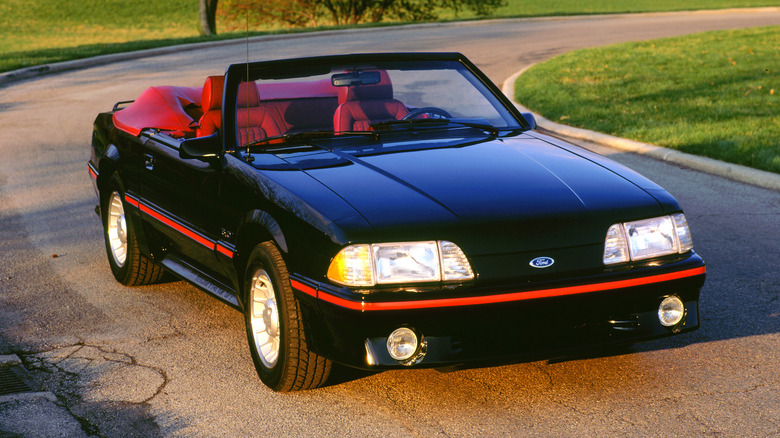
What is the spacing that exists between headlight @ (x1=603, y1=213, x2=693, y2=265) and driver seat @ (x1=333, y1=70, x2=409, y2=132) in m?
1.63

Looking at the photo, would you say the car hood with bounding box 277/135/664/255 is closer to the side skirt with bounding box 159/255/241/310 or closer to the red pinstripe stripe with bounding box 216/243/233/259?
the red pinstripe stripe with bounding box 216/243/233/259

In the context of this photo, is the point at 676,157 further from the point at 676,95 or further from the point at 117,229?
the point at 117,229

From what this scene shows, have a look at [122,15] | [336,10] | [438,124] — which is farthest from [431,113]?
[122,15]

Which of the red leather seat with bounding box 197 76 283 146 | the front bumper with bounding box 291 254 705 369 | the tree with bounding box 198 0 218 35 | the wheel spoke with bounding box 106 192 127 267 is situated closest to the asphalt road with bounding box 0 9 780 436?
the wheel spoke with bounding box 106 192 127 267

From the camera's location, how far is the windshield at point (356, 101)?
518 centimetres

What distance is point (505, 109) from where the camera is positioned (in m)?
5.72

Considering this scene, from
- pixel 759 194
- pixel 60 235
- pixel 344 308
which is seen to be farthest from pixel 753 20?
pixel 344 308

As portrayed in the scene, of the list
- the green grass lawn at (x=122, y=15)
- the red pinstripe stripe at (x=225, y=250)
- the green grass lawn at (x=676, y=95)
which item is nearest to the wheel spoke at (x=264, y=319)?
the red pinstripe stripe at (x=225, y=250)

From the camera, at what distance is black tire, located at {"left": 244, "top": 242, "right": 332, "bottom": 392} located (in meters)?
4.14

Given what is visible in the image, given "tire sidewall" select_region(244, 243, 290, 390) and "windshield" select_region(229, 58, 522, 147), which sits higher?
"windshield" select_region(229, 58, 522, 147)

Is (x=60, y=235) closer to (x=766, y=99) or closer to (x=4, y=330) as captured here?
(x=4, y=330)

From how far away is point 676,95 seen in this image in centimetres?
1481

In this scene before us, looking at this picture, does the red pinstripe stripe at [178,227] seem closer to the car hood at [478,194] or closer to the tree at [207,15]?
the car hood at [478,194]

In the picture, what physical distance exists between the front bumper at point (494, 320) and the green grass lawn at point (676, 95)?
6.18 meters
